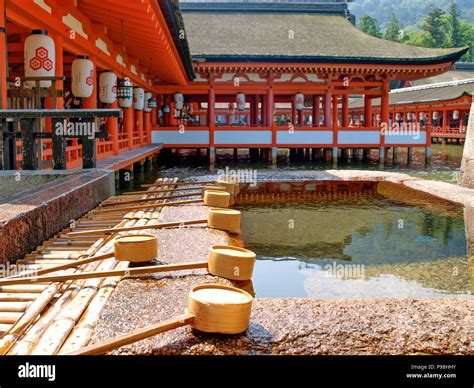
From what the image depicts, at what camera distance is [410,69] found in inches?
938

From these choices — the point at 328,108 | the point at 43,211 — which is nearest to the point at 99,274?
the point at 43,211

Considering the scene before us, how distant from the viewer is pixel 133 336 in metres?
2.98

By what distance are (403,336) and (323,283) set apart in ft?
10.3

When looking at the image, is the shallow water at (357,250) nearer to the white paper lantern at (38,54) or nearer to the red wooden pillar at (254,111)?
the white paper lantern at (38,54)

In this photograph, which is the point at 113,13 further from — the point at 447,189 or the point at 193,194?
the point at 447,189

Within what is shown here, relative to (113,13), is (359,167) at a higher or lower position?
lower

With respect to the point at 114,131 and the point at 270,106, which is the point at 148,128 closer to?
the point at 270,106

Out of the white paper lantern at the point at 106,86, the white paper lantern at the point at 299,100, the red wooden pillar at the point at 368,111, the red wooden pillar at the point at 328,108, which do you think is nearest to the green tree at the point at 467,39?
the red wooden pillar at the point at 368,111

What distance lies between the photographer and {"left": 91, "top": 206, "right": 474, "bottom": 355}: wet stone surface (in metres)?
3.13

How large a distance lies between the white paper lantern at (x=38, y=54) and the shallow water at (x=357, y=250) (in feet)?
13.3

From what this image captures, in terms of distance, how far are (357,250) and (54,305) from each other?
5.15m
